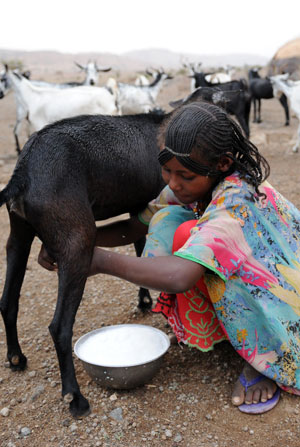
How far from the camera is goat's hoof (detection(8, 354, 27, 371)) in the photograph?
2372 millimetres

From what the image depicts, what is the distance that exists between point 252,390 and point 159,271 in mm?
728

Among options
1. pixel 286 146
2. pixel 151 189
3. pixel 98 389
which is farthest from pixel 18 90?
pixel 98 389

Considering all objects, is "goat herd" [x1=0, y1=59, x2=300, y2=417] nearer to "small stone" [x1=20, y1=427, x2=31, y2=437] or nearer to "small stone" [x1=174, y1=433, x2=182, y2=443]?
"small stone" [x1=20, y1=427, x2=31, y2=437]

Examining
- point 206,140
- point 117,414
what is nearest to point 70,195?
point 206,140

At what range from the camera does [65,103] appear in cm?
750

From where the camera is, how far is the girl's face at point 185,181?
6.08ft

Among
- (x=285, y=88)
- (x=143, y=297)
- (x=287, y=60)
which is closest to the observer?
(x=143, y=297)

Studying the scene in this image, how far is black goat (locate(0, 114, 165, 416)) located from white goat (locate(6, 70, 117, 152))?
5.16m

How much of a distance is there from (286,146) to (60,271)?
7783mm

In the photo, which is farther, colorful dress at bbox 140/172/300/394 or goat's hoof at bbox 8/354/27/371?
goat's hoof at bbox 8/354/27/371

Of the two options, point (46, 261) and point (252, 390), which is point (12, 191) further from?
point (252, 390)

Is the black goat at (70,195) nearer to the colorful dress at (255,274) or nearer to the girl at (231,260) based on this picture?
the girl at (231,260)

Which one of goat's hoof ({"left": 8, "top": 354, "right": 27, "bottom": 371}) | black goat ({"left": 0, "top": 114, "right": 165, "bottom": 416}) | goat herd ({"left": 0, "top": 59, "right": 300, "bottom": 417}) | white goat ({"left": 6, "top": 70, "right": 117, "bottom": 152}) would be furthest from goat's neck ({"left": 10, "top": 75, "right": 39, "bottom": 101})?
goat's hoof ({"left": 8, "top": 354, "right": 27, "bottom": 371})

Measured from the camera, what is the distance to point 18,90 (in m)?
8.55
